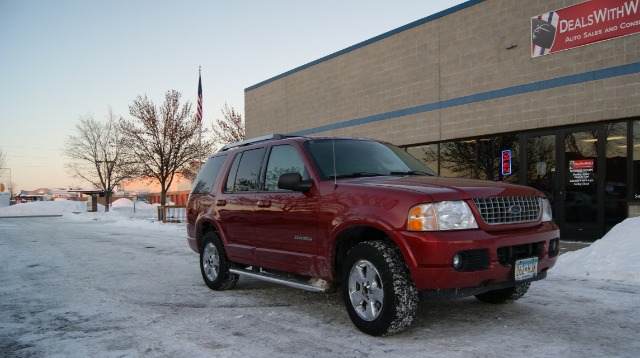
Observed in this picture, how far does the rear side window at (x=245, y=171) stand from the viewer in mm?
6066

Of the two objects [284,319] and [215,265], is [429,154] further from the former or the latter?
[284,319]

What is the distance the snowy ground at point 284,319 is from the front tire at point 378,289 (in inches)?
6.0

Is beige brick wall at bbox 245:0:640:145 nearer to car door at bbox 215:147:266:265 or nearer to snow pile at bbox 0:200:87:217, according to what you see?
car door at bbox 215:147:266:265

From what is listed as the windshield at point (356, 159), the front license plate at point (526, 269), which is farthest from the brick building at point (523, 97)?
the front license plate at point (526, 269)

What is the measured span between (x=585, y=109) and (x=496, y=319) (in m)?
9.59

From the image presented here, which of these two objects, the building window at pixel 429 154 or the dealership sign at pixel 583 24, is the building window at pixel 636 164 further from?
the building window at pixel 429 154

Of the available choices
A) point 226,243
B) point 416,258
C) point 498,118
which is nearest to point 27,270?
point 226,243

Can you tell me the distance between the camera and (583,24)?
12.5 m

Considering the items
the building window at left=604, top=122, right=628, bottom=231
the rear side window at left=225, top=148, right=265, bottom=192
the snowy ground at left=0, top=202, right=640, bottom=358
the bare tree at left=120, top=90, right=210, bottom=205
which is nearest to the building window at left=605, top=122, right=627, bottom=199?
the building window at left=604, top=122, right=628, bottom=231

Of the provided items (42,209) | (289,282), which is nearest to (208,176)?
(289,282)

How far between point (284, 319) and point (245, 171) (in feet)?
6.82

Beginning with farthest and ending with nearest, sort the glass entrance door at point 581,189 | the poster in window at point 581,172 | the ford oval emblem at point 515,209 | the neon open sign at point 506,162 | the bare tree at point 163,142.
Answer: the bare tree at point 163,142
the neon open sign at point 506,162
the poster in window at point 581,172
the glass entrance door at point 581,189
the ford oval emblem at point 515,209

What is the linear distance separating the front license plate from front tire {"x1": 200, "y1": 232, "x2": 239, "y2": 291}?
365cm

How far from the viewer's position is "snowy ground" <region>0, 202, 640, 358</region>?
3.99 metres
